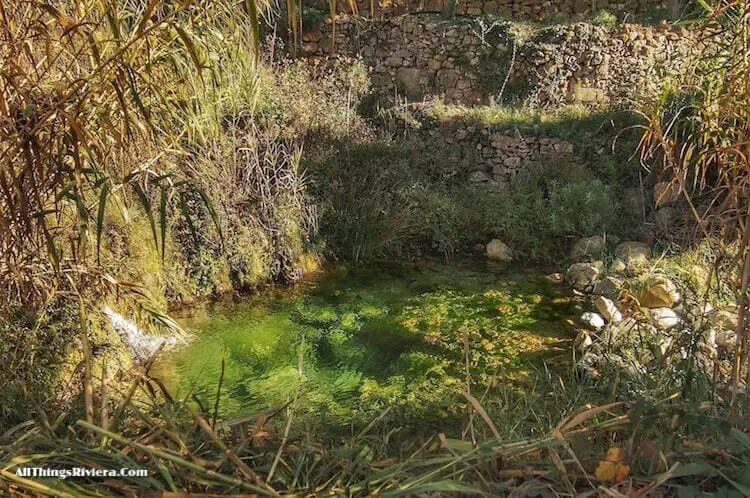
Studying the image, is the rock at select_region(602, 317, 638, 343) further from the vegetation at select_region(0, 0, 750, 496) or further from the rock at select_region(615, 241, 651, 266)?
the rock at select_region(615, 241, 651, 266)

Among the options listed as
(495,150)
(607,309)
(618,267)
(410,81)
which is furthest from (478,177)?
(607,309)

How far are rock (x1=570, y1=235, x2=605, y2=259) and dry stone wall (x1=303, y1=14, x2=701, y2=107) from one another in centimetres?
227

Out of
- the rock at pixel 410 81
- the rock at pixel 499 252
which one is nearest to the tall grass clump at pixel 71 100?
the rock at pixel 499 252

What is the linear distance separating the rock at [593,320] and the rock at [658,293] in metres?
0.40

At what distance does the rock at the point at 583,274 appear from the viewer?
5477 millimetres

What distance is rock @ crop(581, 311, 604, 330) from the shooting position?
4.61 m

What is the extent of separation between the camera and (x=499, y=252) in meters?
6.32

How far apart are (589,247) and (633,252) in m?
0.45

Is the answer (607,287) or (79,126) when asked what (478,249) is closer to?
(607,287)

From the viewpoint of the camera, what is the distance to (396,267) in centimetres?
613

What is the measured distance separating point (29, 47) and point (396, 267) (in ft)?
16.0

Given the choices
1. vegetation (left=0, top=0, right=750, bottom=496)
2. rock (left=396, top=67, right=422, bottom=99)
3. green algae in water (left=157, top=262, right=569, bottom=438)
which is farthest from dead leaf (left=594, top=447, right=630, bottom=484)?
rock (left=396, top=67, right=422, bottom=99)

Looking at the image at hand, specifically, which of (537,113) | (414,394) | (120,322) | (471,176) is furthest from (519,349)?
(537,113)

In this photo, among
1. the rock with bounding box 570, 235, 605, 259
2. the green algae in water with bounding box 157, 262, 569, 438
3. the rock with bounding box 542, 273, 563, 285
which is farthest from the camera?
the rock with bounding box 570, 235, 605, 259
